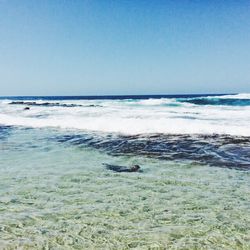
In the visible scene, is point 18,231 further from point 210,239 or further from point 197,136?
point 197,136

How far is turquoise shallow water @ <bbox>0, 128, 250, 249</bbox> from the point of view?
418cm

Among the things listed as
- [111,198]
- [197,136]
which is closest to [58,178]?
[111,198]

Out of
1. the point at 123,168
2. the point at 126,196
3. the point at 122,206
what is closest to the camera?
the point at 122,206

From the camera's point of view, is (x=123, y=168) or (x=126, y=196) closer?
(x=126, y=196)

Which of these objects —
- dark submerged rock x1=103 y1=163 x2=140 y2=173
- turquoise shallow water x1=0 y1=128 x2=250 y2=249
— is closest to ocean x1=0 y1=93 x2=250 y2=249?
turquoise shallow water x1=0 y1=128 x2=250 y2=249

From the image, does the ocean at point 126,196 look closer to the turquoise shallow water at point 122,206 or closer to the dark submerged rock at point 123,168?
the turquoise shallow water at point 122,206

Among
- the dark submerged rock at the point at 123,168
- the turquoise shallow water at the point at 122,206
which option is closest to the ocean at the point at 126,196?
the turquoise shallow water at the point at 122,206

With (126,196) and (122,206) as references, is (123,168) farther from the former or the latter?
(122,206)

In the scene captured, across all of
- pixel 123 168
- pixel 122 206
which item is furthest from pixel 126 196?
pixel 123 168

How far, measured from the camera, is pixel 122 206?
5.37m

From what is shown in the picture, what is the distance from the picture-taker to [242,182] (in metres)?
6.79

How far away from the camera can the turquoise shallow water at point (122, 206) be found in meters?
4.18

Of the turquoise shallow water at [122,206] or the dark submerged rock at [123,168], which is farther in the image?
the dark submerged rock at [123,168]

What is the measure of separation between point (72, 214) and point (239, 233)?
7.18ft
